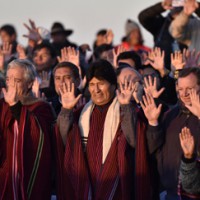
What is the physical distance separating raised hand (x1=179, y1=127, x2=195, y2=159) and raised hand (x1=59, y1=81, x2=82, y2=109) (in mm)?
1277

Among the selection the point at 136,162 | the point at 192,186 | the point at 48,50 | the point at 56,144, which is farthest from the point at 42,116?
the point at 48,50

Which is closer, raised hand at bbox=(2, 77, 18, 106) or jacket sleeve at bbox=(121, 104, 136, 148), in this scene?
jacket sleeve at bbox=(121, 104, 136, 148)

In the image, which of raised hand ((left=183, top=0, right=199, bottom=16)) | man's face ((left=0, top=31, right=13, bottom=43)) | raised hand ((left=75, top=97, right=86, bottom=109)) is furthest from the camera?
man's face ((left=0, top=31, right=13, bottom=43))

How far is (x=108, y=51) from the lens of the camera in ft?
40.5

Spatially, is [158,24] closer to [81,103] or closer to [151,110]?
[81,103]

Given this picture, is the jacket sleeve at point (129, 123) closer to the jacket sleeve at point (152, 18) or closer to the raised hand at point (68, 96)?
the raised hand at point (68, 96)

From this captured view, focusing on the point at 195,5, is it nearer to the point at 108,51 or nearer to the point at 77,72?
the point at 108,51

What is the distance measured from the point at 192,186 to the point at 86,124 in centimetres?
145

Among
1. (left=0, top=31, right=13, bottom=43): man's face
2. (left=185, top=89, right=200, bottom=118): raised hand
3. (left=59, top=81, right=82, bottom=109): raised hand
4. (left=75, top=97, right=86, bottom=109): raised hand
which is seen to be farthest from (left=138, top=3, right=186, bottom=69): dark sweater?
(left=185, top=89, right=200, bottom=118): raised hand

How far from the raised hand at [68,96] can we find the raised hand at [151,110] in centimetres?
68

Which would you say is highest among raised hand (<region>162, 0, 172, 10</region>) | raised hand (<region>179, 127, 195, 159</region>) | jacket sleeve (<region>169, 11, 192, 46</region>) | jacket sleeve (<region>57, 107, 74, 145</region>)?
raised hand (<region>162, 0, 172, 10</region>)

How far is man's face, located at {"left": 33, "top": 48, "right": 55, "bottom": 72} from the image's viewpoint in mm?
12086

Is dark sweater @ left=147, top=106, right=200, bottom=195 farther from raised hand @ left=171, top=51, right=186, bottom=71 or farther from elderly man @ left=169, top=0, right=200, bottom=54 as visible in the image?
elderly man @ left=169, top=0, right=200, bottom=54

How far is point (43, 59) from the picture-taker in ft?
39.8
